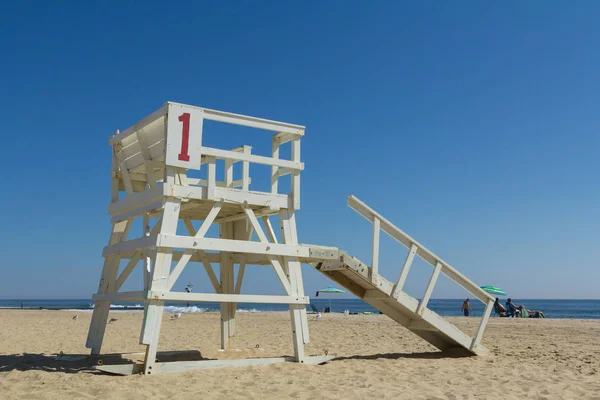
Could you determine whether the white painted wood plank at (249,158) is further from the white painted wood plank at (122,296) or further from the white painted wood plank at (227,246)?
the white painted wood plank at (122,296)

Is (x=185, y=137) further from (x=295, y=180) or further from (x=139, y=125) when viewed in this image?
(x=295, y=180)

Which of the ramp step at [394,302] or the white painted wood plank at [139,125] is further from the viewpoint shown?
the ramp step at [394,302]

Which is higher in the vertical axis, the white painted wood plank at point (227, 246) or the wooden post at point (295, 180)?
the wooden post at point (295, 180)

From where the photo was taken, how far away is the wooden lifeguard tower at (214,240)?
8.34 metres

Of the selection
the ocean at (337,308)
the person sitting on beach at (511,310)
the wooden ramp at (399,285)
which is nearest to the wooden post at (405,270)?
the wooden ramp at (399,285)

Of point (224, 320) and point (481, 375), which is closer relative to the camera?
point (481, 375)

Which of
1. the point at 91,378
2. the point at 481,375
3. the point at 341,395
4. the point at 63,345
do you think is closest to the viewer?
the point at 341,395

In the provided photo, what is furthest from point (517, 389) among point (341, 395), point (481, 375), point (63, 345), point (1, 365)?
point (63, 345)

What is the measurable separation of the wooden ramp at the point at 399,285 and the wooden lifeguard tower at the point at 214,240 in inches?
0.7

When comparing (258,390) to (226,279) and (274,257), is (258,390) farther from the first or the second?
(226,279)

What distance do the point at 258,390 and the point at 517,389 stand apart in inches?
133

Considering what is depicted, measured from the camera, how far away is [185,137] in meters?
8.53

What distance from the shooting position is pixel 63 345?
1353 centimetres

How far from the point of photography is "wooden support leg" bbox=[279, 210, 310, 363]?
938 cm
